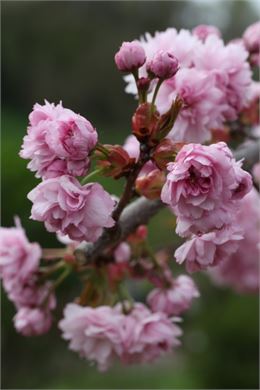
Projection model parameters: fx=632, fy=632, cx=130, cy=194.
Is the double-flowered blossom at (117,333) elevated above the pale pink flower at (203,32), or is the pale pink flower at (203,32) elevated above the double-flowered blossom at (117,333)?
the pale pink flower at (203,32)

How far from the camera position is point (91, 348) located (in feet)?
3.53

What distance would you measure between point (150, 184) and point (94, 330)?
29cm

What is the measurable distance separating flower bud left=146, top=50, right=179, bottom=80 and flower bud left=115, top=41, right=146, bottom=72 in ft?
0.07

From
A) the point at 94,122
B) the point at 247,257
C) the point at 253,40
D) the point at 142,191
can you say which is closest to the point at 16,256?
the point at 142,191

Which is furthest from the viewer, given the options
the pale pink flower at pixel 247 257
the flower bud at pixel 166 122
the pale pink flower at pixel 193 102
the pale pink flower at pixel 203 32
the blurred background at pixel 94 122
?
the blurred background at pixel 94 122

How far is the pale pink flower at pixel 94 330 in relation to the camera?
3.41 ft

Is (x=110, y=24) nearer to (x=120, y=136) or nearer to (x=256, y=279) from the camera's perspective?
(x=120, y=136)

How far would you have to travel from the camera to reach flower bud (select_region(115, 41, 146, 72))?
2.64ft

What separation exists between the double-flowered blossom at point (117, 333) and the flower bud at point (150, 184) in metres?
0.28

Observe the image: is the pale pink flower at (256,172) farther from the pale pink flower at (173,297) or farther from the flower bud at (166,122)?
the flower bud at (166,122)

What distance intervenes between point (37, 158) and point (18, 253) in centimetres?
43

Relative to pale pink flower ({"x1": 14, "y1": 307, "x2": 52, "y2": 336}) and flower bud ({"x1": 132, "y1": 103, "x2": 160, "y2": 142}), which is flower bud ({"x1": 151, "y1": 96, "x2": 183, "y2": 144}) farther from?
pale pink flower ({"x1": 14, "y1": 307, "x2": 52, "y2": 336})

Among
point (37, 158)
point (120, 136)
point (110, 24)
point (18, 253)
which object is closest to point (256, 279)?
point (18, 253)

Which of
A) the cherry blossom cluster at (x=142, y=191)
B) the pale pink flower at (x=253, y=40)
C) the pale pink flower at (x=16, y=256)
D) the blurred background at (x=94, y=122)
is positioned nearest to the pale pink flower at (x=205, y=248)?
the cherry blossom cluster at (x=142, y=191)
